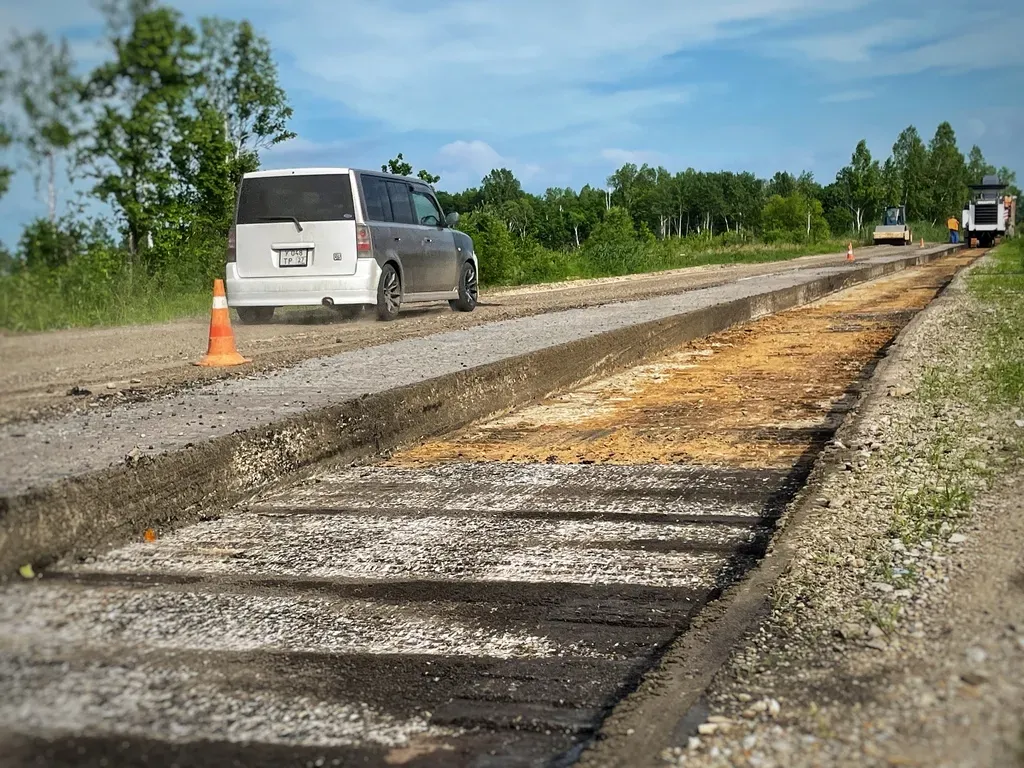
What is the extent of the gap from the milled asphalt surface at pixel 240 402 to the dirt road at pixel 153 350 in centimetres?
21

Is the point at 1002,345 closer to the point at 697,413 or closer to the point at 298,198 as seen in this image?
the point at 697,413

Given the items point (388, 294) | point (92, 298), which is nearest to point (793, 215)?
point (388, 294)

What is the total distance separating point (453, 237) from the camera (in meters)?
15.3

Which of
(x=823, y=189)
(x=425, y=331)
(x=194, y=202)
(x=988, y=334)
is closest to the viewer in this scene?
(x=194, y=202)

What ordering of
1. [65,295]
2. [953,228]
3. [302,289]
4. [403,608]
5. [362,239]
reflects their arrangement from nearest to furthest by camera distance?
1. [403,608]
2. [65,295]
3. [302,289]
4. [362,239]
5. [953,228]

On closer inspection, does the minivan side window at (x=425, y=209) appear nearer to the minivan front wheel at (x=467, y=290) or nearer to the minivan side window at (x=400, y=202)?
the minivan side window at (x=400, y=202)

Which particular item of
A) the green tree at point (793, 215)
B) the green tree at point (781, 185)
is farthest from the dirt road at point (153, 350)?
the green tree at point (781, 185)

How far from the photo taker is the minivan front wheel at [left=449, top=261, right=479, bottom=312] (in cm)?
1533

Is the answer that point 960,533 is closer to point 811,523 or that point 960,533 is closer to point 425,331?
point 811,523

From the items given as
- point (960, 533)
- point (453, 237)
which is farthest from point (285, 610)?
point (453, 237)

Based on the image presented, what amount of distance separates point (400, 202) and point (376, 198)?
2.50 ft

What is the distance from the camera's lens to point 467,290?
15.5 metres

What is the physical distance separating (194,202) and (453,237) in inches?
391

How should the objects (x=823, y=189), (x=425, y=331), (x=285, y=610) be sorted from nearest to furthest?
(x=285, y=610) < (x=425, y=331) < (x=823, y=189)
